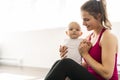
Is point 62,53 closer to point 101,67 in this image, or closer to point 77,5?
point 101,67

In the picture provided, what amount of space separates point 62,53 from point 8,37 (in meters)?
3.22

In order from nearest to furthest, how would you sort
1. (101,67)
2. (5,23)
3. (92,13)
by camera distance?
(101,67)
(92,13)
(5,23)

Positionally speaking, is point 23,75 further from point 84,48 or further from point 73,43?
point 84,48

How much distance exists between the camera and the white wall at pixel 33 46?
4069 millimetres

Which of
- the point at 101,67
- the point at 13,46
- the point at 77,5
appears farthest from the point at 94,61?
the point at 13,46

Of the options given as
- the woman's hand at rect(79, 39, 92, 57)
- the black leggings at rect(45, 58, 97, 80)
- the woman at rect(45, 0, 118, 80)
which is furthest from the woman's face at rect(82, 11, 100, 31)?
the black leggings at rect(45, 58, 97, 80)

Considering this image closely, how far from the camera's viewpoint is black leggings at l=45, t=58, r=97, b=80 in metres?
1.39

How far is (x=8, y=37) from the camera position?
489 cm

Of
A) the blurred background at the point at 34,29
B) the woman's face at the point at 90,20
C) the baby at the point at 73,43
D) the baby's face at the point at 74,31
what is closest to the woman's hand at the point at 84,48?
the woman's face at the point at 90,20

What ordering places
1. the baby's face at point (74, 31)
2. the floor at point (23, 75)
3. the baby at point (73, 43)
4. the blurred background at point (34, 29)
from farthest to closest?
the blurred background at point (34, 29), the floor at point (23, 75), the baby's face at point (74, 31), the baby at point (73, 43)

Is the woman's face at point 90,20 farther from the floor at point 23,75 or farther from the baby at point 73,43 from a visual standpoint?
the floor at point 23,75

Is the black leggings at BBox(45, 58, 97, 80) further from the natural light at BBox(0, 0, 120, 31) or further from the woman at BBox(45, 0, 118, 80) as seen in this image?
the natural light at BBox(0, 0, 120, 31)

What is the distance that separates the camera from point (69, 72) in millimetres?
1427

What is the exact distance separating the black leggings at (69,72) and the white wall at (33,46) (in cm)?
219
